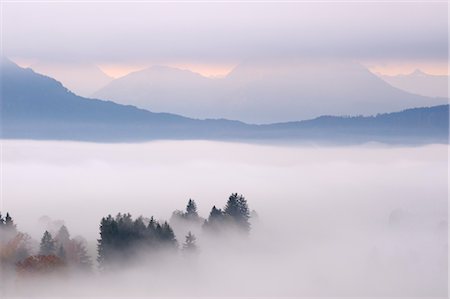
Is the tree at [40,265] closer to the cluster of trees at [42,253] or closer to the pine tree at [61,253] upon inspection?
the cluster of trees at [42,253]

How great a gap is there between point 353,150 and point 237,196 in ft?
309

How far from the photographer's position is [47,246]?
66062 millimetres

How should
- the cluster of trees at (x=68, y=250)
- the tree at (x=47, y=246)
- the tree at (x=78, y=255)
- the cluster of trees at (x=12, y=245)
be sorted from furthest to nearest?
1. the tree at (x=47, y=246)
2. the cluster of trees at (x=12, y=245)
3. the cluster of trees at (x=68, y=250)
4. the tree at (x=78, y=255)

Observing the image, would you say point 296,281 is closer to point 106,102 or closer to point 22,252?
point 22,252

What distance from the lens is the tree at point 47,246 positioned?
64.8 m

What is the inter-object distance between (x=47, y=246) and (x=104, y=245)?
19.3ft

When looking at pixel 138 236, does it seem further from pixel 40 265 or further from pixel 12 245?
pixel 12 245

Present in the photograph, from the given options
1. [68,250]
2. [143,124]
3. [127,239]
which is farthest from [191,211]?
[143,124]

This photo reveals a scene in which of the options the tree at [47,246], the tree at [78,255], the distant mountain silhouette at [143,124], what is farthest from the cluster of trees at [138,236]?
the distant mountain silhouette at [143,124]

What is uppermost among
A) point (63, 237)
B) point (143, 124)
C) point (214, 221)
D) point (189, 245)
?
point (143, 124)

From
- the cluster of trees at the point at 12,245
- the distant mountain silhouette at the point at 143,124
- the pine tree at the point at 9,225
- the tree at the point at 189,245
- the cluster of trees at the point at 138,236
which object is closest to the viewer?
the cluster of trees at the point at 138,236

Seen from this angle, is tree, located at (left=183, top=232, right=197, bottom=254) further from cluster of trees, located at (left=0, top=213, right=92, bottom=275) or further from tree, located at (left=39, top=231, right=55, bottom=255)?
tree, located at (left=39, top=231, right=55, bottom=255)

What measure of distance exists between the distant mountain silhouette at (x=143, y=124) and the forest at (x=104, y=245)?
81686 mm

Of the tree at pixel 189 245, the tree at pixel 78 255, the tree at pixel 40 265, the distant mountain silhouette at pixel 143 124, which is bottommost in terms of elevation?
the tree at pixel 40 265
